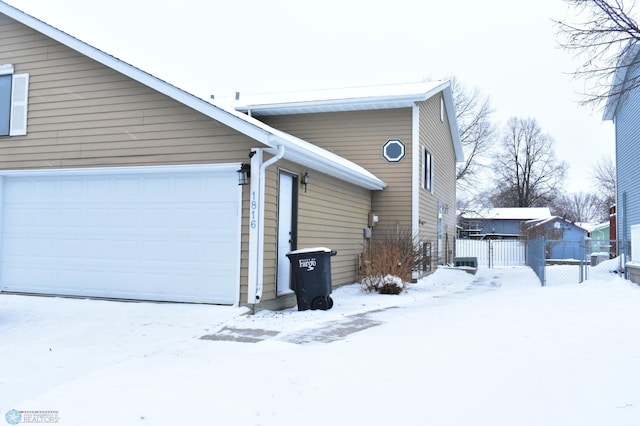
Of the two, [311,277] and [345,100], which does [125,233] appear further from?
[345,100]

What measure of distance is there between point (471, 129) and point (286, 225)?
1130 inches

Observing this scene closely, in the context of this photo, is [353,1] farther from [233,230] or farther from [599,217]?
[599,217]

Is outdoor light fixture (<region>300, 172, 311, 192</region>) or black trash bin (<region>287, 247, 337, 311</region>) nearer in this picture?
black trash bin (<region>287, 247, 337, 311</region>)

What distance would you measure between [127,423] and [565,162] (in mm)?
56083

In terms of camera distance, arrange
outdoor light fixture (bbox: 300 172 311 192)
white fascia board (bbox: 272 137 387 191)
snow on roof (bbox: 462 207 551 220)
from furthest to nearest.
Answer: snow on roof (bbox: 462 207 551 220)
outdoor light fixture (bbox: 300 172 311 192)
white fascia board (bbox: 272 137 387 191)

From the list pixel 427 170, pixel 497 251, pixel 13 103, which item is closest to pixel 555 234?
pixel 497 251

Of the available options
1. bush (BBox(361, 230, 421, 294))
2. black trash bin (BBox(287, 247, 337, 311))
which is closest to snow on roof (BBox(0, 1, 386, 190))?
black trash bin (BBox(287, 247, 337, 311))

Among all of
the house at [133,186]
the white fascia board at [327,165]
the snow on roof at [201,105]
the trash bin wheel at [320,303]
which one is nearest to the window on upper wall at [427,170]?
the white fascia board at [327,165]

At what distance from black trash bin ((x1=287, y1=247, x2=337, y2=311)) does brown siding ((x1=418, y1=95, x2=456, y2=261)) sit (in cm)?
649

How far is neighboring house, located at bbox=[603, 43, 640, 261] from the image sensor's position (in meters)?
14.5

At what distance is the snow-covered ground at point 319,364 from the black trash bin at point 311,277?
315 mm

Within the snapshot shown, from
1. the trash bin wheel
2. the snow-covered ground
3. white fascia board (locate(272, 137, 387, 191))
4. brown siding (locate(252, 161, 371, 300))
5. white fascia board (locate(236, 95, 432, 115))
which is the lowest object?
the snow-covered ground

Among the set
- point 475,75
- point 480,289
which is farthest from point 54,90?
point 475,75

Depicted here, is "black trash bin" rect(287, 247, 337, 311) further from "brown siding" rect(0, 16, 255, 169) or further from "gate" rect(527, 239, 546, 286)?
"gate" rect(527, 239, 546, 286)
